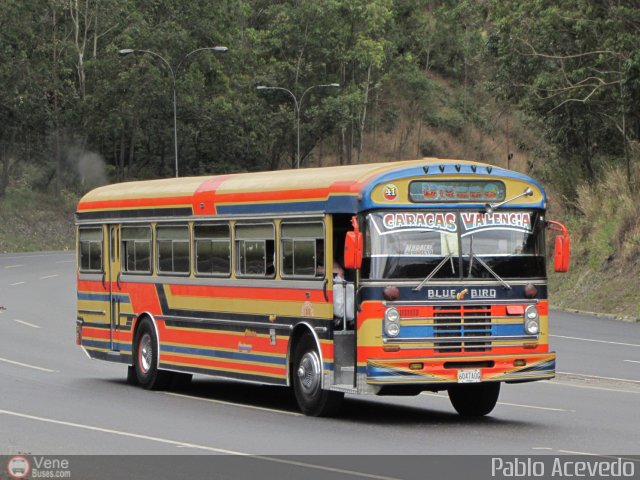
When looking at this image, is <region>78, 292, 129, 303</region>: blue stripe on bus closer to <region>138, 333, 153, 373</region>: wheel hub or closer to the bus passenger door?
the bus passenger door

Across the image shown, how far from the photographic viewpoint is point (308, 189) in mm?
16953

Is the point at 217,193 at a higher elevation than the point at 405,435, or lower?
higher

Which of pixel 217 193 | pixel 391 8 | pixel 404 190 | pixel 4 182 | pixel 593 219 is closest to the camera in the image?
pixel 404 190

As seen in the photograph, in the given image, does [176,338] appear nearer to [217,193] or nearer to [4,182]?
[217,193]

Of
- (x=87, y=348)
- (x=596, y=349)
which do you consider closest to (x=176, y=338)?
(x=87, y=348)

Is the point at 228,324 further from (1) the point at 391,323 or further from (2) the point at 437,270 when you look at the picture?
(2) the point at 437,270

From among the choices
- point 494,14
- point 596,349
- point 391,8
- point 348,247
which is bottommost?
point 596,349

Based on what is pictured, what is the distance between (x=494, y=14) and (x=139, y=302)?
30.2 meters

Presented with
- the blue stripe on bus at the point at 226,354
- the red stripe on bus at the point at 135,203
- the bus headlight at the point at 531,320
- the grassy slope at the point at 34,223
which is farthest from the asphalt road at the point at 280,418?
the grassy slope at the point at 34,223

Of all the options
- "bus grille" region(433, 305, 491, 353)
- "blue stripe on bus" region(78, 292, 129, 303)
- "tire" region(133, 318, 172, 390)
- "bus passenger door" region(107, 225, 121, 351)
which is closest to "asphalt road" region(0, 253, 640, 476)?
"tire" region(133, 318, 172, 390)

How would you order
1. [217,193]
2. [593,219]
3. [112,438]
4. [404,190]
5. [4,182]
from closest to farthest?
[112,438]
[404,190]
[217,193]
[593,219]
[4,182]

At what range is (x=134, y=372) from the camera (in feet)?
70.5

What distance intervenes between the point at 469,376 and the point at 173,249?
5.64m

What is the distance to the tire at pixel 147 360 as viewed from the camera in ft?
67.1
